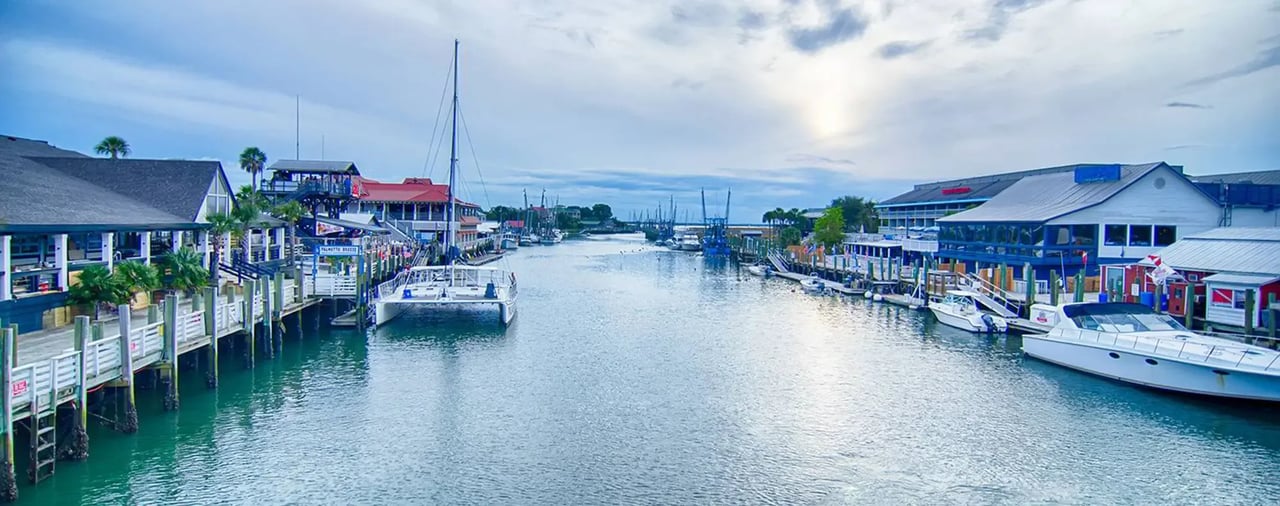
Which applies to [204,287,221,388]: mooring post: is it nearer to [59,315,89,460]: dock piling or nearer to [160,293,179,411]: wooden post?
[160,293,179,411]: wooden post

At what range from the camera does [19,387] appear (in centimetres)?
1427

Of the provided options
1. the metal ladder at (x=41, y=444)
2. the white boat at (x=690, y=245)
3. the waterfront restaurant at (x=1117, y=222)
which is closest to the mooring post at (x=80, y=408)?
the metal ladder at (x=41, y=444)

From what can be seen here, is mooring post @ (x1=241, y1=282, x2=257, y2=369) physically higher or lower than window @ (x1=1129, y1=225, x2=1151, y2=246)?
lower

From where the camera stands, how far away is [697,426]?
2167 centimetres

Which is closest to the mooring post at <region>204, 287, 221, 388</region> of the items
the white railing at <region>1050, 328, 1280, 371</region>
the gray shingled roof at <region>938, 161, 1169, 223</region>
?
the white railing at <region>1050, 328, 1280, 371</region>

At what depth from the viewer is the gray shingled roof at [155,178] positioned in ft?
103

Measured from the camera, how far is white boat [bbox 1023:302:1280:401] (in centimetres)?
2223

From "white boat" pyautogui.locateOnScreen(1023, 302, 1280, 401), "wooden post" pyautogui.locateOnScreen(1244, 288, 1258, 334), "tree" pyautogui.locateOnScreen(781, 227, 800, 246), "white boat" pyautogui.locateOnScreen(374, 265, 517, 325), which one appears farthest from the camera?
"tree" pyautogui.locateOnScreen(781, 227, 800, 246)

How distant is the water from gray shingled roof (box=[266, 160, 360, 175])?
22.0m

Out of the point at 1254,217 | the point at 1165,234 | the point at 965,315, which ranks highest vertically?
the point at 1254,217

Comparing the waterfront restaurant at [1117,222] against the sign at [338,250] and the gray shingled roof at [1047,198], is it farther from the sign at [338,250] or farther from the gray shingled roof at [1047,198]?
the sign at [338,250]

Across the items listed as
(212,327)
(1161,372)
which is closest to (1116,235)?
(1161,372)

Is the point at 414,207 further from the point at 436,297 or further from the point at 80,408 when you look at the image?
the point at 80,408

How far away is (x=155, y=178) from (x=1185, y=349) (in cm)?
4031
